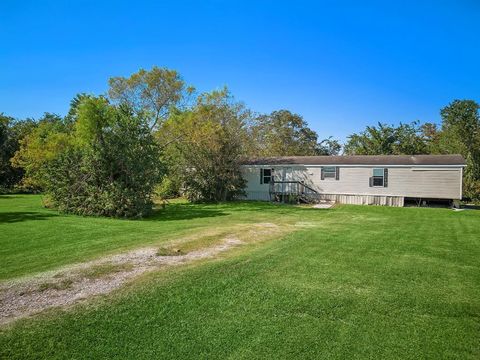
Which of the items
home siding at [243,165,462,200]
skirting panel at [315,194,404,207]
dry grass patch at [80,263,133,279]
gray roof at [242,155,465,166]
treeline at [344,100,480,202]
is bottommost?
dry grass patch at [80,263,133,279]

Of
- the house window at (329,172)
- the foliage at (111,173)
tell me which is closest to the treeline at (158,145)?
the foliage at (111,173)

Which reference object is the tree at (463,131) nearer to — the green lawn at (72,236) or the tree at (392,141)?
the tree at (392,141)

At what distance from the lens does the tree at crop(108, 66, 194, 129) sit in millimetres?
29688

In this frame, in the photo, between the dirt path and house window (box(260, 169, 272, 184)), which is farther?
house window (box(260, 169, 272, 184))

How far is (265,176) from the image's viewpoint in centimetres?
2445

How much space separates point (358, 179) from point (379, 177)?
4.25ft

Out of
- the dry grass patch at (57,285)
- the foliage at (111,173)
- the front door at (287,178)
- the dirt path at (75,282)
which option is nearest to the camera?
the dirt path at (75,282)

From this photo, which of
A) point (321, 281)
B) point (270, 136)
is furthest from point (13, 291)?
point (270, 136)

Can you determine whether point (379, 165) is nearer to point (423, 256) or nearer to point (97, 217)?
point (423, 256)

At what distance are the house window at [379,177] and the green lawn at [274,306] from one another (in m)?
12.7

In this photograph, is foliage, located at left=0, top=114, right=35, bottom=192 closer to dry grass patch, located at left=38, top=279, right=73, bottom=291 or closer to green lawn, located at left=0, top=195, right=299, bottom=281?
green lawn, located at left=0, top=195, right=299, bottom=281

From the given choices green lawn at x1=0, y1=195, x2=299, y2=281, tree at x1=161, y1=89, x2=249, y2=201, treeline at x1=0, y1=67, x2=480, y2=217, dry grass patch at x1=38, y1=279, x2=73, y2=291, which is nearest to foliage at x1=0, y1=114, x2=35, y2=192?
treeline at x1=0, y1=67, x2=480, y2=217

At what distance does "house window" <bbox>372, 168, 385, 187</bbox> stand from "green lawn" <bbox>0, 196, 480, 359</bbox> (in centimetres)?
1269

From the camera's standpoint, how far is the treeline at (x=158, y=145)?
48.8 ft
